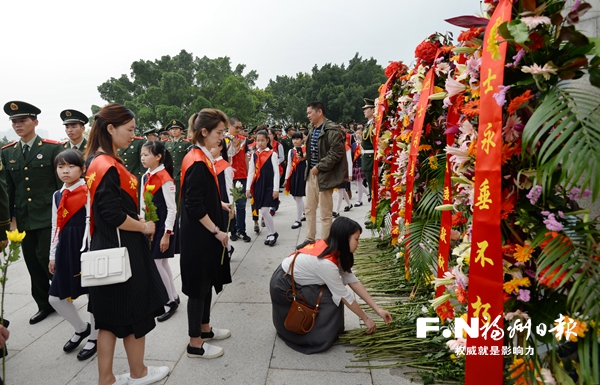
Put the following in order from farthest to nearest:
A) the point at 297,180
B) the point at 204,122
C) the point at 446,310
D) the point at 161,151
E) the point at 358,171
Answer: the point at 358,171
the point at 297,180
the point at 161,151
the point at 204,122
the point at 446,310

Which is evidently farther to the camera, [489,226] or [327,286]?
[327,286]

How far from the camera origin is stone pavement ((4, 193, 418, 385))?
2.50m

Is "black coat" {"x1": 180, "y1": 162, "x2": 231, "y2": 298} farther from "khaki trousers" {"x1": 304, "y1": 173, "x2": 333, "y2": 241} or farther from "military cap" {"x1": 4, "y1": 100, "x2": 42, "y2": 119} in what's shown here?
"khaki trousers" {"x1": 304, "y1": 173, "x2": 333, "y2": 241}

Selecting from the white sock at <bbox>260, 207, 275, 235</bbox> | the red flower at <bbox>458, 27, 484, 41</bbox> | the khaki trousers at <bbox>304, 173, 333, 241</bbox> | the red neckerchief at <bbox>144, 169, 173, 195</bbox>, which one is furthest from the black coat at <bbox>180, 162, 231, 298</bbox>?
the white sock at <bbox>260, 207, 275, 235</bbox>

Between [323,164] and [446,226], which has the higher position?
[323,164]

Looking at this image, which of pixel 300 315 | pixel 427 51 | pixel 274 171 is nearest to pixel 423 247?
pixel 300 315

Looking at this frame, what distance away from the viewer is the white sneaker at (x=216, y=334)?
299 cm

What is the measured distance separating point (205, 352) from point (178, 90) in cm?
2955

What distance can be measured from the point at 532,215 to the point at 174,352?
8.86 ft

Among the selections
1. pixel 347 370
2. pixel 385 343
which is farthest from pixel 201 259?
pixel 385 343

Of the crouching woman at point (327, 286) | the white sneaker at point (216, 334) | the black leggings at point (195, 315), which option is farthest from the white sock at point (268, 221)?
the black leggings at point (195, 315)

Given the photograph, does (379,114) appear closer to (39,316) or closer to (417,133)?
(417,133)

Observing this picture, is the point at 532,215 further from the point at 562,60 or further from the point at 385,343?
the point at 385,343

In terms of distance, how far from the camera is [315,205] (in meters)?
5.31
